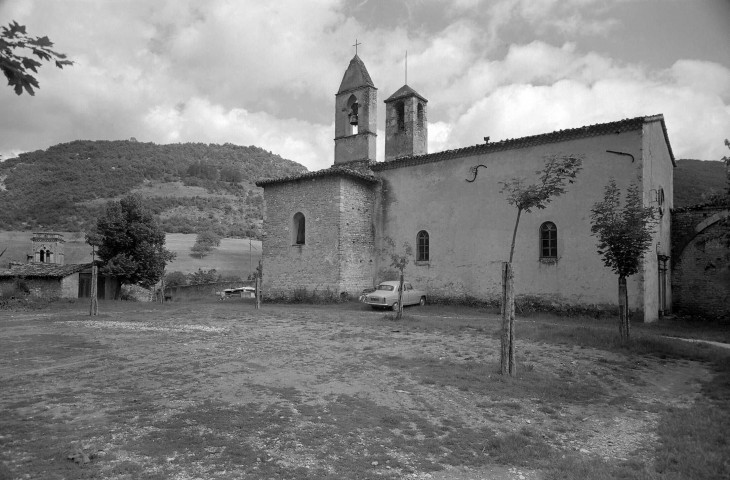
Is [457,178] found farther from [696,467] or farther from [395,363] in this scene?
[696,467]

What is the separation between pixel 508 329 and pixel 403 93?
746 inches

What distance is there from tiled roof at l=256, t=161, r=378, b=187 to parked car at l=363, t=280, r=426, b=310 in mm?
5780

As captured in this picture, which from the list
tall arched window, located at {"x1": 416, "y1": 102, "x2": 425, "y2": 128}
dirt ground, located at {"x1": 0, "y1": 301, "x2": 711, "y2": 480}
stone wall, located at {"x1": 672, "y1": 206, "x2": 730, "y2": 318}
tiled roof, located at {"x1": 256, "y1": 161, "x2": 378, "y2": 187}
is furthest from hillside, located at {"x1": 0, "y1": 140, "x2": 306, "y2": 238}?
stone wall, located at {"x1": 672, "y1": 206, "x2": 730, "y2": 318}

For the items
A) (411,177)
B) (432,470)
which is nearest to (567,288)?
(411,177)

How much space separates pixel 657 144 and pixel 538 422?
1707cm

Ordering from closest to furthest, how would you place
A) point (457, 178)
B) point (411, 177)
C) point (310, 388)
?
1. point (310, 388)
2. point (457, 178)
3. point (411, 177)

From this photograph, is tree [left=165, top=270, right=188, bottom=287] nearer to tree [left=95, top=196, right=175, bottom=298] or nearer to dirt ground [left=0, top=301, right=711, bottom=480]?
tree [left=95, top=196, right=175, bottom=298]

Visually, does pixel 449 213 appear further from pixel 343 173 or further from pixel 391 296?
pixel 343 173

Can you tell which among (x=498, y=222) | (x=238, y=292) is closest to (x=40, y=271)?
(x=238, y=292)

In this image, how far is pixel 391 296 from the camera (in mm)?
19500

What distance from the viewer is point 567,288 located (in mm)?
17984

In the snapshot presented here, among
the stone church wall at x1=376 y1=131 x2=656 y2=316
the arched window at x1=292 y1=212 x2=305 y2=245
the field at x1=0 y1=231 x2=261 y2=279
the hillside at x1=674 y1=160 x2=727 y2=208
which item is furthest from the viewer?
the field at x1=0 y1=231 x2=261 y2=279

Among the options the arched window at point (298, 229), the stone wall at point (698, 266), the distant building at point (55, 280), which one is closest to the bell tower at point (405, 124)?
the arched window at point (298, 229)

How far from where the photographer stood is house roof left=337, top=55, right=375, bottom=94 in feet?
81.5
